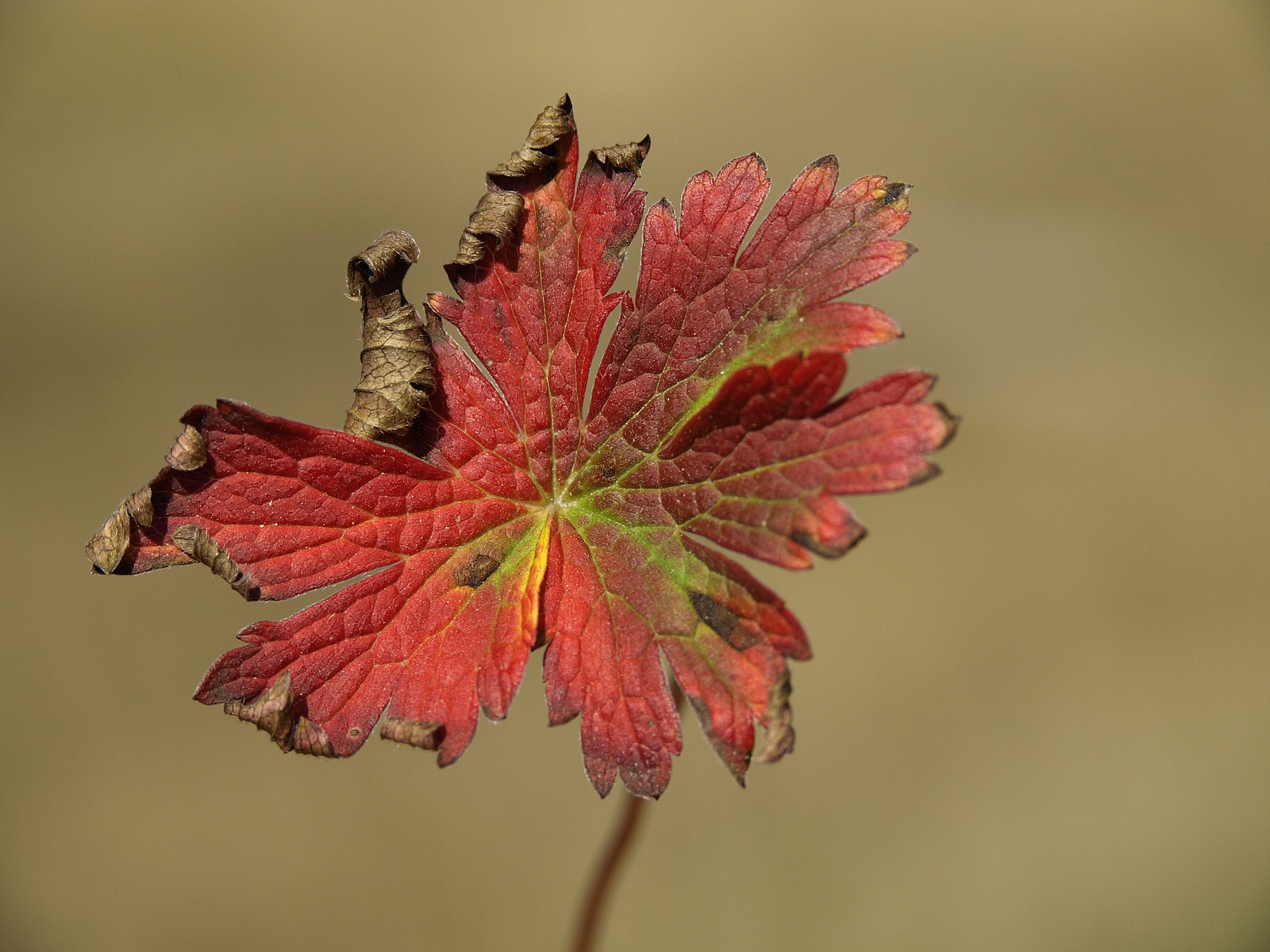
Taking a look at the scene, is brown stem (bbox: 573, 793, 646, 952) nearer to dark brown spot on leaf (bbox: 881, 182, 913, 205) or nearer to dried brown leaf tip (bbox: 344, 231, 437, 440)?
dried brown leaf tip (bbox: 344, 231, 437, 440)

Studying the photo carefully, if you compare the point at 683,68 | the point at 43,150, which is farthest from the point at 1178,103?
the point at 43,150

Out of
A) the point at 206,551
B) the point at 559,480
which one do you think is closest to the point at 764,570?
the point at 559,480

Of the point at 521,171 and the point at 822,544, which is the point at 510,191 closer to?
the point at 521,171

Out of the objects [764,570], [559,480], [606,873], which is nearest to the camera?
[559,480]

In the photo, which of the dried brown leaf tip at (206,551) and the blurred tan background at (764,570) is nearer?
the dried brown leaf tip at (206,551)

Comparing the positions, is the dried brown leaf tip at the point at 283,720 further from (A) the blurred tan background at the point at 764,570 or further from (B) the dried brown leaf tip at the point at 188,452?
(A) the blurred tan background at the point at 764,570

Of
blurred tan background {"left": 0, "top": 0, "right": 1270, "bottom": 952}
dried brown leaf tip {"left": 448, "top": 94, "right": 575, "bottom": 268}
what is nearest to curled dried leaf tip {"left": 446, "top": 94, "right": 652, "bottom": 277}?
dried brown leaf tip {"left": 448, "top": 94, "right": 575, "bottom": 268}

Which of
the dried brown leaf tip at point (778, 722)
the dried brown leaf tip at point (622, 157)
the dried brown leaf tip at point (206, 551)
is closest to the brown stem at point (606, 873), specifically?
the dried brown leaf tip at point (778, 722)
